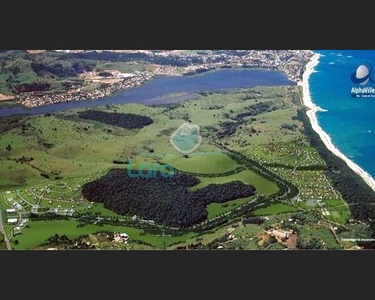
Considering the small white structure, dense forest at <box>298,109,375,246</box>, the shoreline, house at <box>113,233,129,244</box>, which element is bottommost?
house at <box>113,233,129,244</box>

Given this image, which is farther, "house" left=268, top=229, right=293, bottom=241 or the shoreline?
the shoreline

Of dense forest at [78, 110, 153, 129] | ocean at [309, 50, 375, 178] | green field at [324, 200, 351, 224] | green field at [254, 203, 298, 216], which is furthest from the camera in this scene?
dense forest at [78, 110, 153, 129]

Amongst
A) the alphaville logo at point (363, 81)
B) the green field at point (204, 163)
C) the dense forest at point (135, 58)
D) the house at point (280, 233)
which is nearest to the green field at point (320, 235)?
the house at point (280, 233)

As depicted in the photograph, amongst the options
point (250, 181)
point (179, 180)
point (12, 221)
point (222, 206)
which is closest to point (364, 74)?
point (250, 181)

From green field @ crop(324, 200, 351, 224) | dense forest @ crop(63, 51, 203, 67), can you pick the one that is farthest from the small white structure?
green field @ crop(324, 200, 351, 224)

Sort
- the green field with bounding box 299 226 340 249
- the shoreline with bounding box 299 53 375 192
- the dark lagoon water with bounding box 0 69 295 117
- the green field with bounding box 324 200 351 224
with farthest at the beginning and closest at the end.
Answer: the dark lagoon water with bounding box 0 69 295 117, the shoreline with bounding box 299 53 375 192, the green field with bounding box 324 200 351 224, the green field with bounding box 299 226 340 249

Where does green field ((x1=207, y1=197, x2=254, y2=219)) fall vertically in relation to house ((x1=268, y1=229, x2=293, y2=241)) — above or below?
above

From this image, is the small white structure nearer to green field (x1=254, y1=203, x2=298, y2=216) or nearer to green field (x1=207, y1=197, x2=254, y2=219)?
green field (x1=207, y1=197, x2=254, y2=219)

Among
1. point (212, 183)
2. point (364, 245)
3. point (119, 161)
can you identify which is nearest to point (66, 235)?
point (119, 161)
